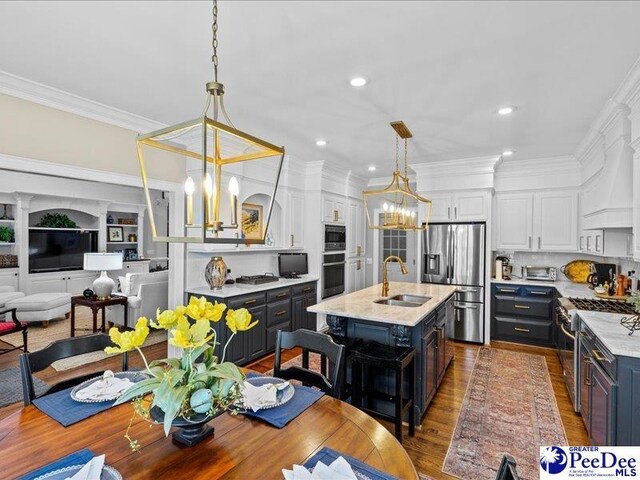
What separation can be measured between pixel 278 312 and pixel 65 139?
2.85m

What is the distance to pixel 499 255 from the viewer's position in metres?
5.68

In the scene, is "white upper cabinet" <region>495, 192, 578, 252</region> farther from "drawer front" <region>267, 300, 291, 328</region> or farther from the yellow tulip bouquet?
the yellow tulip bouquet

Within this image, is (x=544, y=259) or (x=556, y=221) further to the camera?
(x=544, y=259)

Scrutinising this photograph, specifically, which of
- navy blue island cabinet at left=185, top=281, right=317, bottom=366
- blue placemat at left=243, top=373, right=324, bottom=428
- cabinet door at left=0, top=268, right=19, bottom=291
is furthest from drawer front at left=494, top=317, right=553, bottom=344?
cabinet door at left=0, top=268, right=19, bottom=291

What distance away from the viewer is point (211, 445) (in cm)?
128

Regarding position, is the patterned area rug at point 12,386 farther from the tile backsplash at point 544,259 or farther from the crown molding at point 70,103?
the tile backsplash at point 544,259

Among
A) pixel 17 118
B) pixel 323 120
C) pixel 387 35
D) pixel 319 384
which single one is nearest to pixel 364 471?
pixel 319 384

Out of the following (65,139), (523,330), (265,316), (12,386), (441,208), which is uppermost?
(65,139)

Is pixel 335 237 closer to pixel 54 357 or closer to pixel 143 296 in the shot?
pixel 143 296

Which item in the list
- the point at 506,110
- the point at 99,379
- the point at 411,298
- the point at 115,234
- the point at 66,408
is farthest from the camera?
the point at 115,234

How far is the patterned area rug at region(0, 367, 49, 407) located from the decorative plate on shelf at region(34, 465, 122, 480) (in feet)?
9.28

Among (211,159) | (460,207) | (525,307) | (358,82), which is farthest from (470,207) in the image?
(211,159)

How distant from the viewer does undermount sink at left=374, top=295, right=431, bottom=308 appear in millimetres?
3645

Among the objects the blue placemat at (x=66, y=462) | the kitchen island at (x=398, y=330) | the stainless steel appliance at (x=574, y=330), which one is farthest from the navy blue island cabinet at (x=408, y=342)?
the blue placemat at (x=66, y=462)
